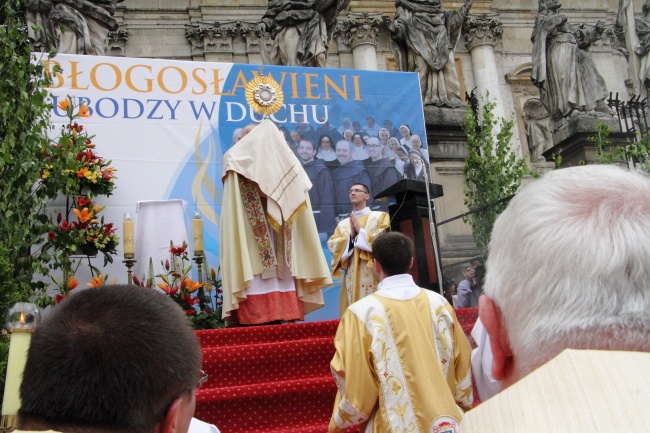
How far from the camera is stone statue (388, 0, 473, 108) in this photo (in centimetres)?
1086

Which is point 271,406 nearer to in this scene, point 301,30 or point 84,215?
point 84,215

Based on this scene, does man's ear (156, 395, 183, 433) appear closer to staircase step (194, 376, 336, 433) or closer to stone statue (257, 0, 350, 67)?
staircase step (194, 376, 336, 433)

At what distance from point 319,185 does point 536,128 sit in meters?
13.3

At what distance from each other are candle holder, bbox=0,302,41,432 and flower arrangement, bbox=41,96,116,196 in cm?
331

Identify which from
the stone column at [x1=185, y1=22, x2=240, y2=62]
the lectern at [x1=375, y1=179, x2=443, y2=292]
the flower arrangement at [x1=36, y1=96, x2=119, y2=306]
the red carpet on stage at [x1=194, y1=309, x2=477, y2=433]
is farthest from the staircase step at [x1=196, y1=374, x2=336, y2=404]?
the stone column at [x1=185, y1=22, x2=240, y2=62]

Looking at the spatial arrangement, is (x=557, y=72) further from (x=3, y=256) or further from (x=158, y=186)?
(x=3, y=256)

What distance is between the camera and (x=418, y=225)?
24.2 feet

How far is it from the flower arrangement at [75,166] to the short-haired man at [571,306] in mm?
5057

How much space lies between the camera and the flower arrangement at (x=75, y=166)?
5816 millimetres

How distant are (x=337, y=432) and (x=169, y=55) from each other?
1604cm

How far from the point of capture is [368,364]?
11.6 feet

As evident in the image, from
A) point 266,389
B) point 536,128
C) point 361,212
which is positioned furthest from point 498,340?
point 536,128

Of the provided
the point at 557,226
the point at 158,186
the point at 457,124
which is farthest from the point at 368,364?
the point at 457,124

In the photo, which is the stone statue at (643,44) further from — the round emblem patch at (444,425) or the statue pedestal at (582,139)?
the round emblem patch at (444,425)
